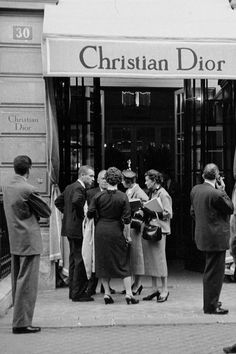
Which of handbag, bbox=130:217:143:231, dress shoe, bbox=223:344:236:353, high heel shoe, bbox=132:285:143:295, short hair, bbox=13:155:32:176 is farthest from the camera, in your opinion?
high heel shoe, bbox=132:285:143:295

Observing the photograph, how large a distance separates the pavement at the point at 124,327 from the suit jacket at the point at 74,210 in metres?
1.00

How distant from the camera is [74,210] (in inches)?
356

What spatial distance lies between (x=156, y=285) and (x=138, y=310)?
33.6 inches

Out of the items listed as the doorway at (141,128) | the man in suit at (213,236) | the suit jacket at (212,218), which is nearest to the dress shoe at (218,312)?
the man in suit at (213,236)

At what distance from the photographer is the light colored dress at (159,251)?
29.4 feet

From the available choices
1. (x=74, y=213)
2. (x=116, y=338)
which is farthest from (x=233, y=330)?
(x=74, y=213)

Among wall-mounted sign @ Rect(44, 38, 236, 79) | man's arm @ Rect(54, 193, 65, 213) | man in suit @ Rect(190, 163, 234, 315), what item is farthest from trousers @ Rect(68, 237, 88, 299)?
wall-mounted sign @ Rect(44, 38, 236, 79)

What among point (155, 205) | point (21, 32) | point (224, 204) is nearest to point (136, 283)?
point (155, 205)

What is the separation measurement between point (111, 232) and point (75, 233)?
0.63m

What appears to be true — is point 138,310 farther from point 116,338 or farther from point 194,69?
point 194,69

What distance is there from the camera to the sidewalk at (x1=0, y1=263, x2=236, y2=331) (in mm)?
7641

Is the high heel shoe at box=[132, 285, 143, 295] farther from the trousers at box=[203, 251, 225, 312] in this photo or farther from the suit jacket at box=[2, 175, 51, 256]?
the suit jacket at box=[2, 175, 51, 256]

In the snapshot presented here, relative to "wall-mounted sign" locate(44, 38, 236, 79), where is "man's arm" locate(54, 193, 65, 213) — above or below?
below

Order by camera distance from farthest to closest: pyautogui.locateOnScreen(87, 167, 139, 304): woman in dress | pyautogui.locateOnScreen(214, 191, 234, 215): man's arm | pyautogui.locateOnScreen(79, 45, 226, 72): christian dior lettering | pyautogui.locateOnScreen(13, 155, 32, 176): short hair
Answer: pyautogui.locateOnScreen(79, 45, 226, 72): christian dior lettering, pyautogui.locateOnScreen(87, 167, 139, 304): woman in dress, pyautogui.locateOnScreen(214, 191, 234, 215): man's arm, pyautogui.locateOnScreen(13, 155, 32, 176): short hair
